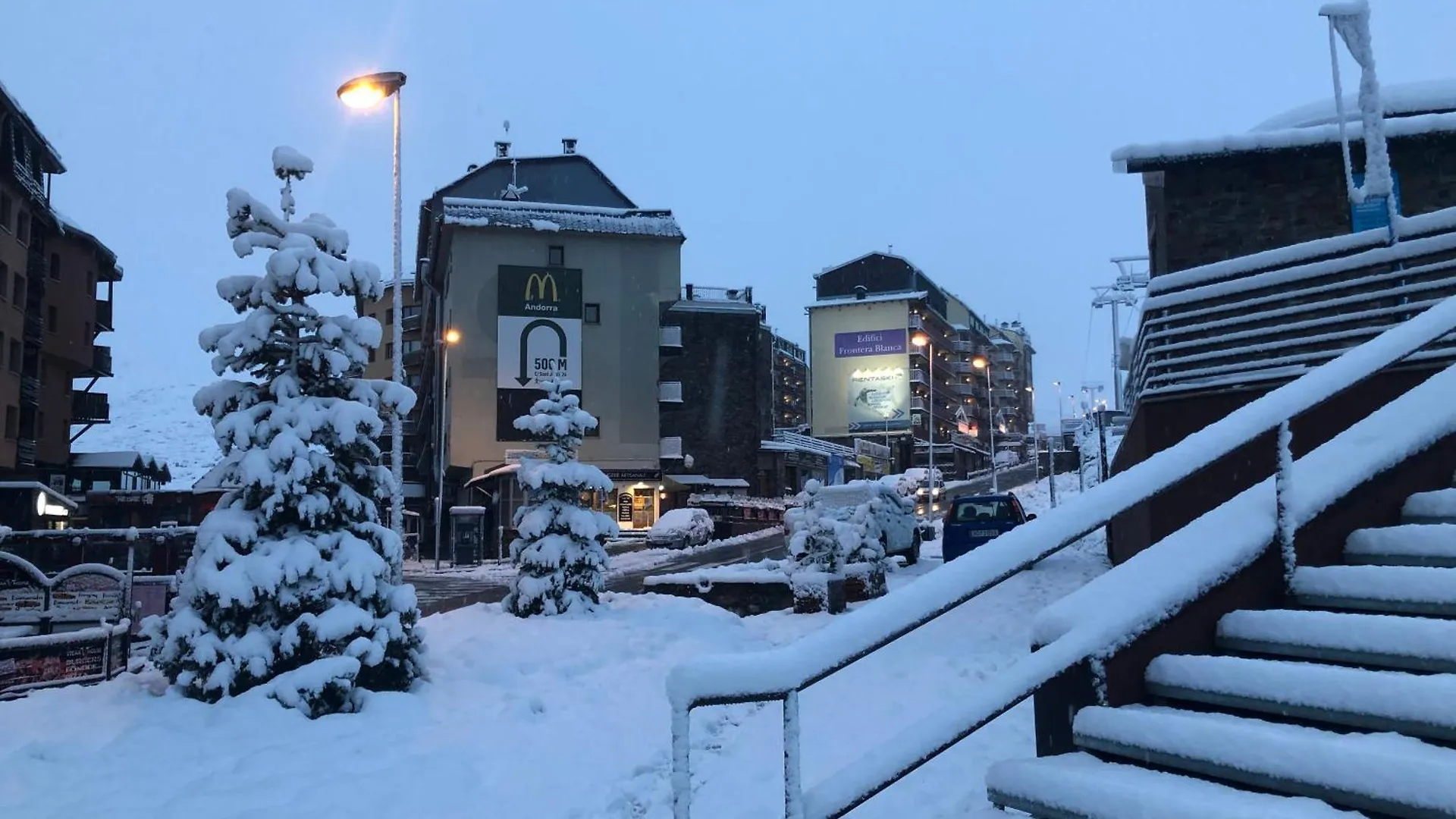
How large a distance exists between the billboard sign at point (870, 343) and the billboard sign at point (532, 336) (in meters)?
39.9

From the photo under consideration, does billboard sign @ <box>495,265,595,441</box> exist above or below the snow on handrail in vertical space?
above

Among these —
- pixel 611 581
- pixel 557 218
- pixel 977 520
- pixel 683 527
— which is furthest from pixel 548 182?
pixel 977 520

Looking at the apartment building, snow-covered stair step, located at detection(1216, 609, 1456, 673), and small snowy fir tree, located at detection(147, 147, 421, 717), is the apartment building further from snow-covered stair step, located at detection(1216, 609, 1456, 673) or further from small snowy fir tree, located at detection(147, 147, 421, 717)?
snow-covered stair step, located at detection(1216, 609, 1456, 673)

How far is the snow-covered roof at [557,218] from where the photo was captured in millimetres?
53031

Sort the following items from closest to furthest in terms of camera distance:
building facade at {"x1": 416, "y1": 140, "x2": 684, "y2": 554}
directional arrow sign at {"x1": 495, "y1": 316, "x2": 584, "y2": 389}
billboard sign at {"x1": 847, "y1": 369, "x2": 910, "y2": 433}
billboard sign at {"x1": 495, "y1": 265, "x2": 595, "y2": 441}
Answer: building facade at {"x1": 416, "y1": 140, "x2": 684, "y2": 554} → billboard sign at {"x1": 495, "y1": 265, "x2": 595, "y2": 441} → directional arrow sign at {"x1": 495, "y1": 316, "x2": 584, "y2": 389} → billboard sign at {"x1": 847, "y1": 369, "x2": 910, "y2": 433}

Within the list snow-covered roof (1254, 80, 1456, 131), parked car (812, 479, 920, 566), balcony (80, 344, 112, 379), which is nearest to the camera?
snow-covered roof (1254, 80, 1456, 131)

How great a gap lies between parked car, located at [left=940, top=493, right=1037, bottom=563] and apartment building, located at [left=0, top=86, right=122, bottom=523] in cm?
2838

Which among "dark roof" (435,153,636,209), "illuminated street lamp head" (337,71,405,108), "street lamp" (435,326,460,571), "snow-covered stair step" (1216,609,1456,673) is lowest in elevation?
"snow-covered stair step" (1216,609,1456,673)

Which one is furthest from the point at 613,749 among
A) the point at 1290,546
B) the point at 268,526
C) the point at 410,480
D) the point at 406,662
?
the point at 410,480

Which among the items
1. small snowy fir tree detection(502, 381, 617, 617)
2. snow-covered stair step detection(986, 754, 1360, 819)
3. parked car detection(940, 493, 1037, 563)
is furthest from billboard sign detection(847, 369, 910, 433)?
snow-covered stair step detection(986, 754, 1360, 819)

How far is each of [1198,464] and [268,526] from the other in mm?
8347

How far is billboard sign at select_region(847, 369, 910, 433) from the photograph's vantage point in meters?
87.4

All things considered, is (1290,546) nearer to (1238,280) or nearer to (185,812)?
(185,812)

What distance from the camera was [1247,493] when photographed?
17.1 ft
